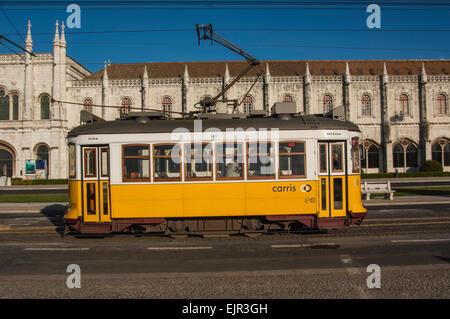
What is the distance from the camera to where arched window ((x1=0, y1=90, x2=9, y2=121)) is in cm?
4069

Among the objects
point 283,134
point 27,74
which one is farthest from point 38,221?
point 27,74

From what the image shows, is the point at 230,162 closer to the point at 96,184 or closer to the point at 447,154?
the point at 96,184

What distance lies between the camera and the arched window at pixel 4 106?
40.7m

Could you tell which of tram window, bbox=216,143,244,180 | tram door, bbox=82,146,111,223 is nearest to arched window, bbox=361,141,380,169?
tram window, bbox=216,143,244,180

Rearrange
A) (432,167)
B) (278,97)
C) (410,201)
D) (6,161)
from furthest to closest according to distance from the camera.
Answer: (278,97) < (6,161) < (432,167) < (410,201)

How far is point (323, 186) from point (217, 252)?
3.50 m

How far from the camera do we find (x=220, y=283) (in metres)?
5.94

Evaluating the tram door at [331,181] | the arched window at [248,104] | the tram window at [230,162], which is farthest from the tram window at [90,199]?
the arched window at [248,104]

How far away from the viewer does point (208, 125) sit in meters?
9.33

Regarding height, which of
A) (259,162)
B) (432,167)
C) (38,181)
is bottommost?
(38,181)

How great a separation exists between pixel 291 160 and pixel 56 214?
11.3 m

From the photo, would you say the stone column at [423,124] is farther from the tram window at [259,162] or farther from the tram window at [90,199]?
the tram window at [90,199]

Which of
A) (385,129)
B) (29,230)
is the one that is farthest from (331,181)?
(385,129)

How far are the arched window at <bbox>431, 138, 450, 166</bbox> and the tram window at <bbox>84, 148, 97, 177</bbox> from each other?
43334 millimetres
